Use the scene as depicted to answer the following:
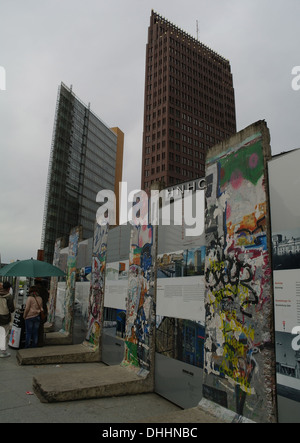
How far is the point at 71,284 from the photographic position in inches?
404

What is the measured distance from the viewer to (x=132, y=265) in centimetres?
638

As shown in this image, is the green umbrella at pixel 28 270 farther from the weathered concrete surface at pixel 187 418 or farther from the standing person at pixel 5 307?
the weathered concrete surface at pixel 187 418

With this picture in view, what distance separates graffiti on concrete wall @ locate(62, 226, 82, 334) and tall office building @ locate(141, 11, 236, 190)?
2566 inches

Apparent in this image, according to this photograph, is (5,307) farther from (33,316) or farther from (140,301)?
(140,301)

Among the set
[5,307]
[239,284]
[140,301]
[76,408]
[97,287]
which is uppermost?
[239,284]

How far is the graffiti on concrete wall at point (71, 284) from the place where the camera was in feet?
31.4

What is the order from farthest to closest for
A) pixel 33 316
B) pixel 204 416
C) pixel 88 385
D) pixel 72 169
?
pixel 72 169
pixel 33 316
pixel 88 385
pixel 204 416

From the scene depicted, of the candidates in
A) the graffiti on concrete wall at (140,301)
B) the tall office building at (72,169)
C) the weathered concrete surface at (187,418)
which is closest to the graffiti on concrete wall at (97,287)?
the graffiti on concrete wall at (140,301)

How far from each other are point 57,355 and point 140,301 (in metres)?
2.59

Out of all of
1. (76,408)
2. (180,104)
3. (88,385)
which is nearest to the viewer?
(76,408)

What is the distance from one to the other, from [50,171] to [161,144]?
91.2 ft

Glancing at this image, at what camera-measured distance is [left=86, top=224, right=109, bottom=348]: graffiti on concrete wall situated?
7766mm

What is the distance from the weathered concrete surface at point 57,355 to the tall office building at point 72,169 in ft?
205

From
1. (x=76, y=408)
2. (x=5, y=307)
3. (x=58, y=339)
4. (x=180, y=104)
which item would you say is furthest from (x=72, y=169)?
(x=76, y=408)
